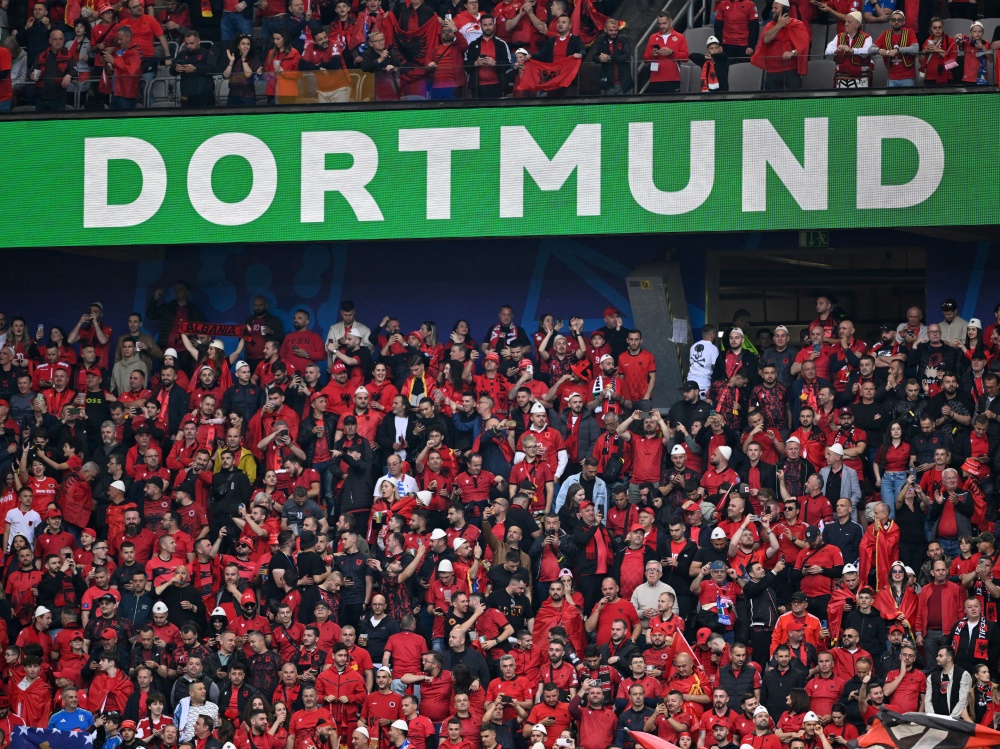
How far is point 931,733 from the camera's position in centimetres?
1280

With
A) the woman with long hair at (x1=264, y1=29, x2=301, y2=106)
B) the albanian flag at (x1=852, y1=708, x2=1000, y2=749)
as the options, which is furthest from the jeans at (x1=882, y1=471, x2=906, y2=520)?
the woman with long hair at (x1=264, y1=29, x2=301, y2=106)

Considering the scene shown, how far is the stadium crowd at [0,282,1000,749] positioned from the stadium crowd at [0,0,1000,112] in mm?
2768

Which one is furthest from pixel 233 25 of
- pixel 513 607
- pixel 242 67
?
pixel 513 607

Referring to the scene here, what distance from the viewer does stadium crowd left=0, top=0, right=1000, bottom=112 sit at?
63.3ft

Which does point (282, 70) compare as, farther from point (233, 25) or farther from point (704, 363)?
point (704, 363)

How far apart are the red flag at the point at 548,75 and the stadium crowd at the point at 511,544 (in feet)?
8.95

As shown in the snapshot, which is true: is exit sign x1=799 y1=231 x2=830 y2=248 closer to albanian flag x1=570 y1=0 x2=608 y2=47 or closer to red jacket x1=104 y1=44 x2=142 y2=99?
albanian flag x1=570 y1=0 x2=608 y2=47

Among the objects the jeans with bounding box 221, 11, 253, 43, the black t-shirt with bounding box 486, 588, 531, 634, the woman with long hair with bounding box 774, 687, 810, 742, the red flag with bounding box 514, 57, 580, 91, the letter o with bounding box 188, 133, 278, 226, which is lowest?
the woman with long hair with bounding box 774, 687, 810, 742

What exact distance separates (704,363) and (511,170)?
3.16 m

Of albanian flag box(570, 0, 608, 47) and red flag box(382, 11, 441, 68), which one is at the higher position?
albanian flag box(570, 0, 608, 47)

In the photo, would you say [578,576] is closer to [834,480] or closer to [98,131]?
[834,480]

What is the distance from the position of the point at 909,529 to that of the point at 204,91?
31.0 feet

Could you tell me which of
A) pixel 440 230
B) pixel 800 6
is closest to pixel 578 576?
pixel 440 230

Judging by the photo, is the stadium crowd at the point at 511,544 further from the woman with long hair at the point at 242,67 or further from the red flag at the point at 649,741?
the woman with long hair at the point at 242,67
